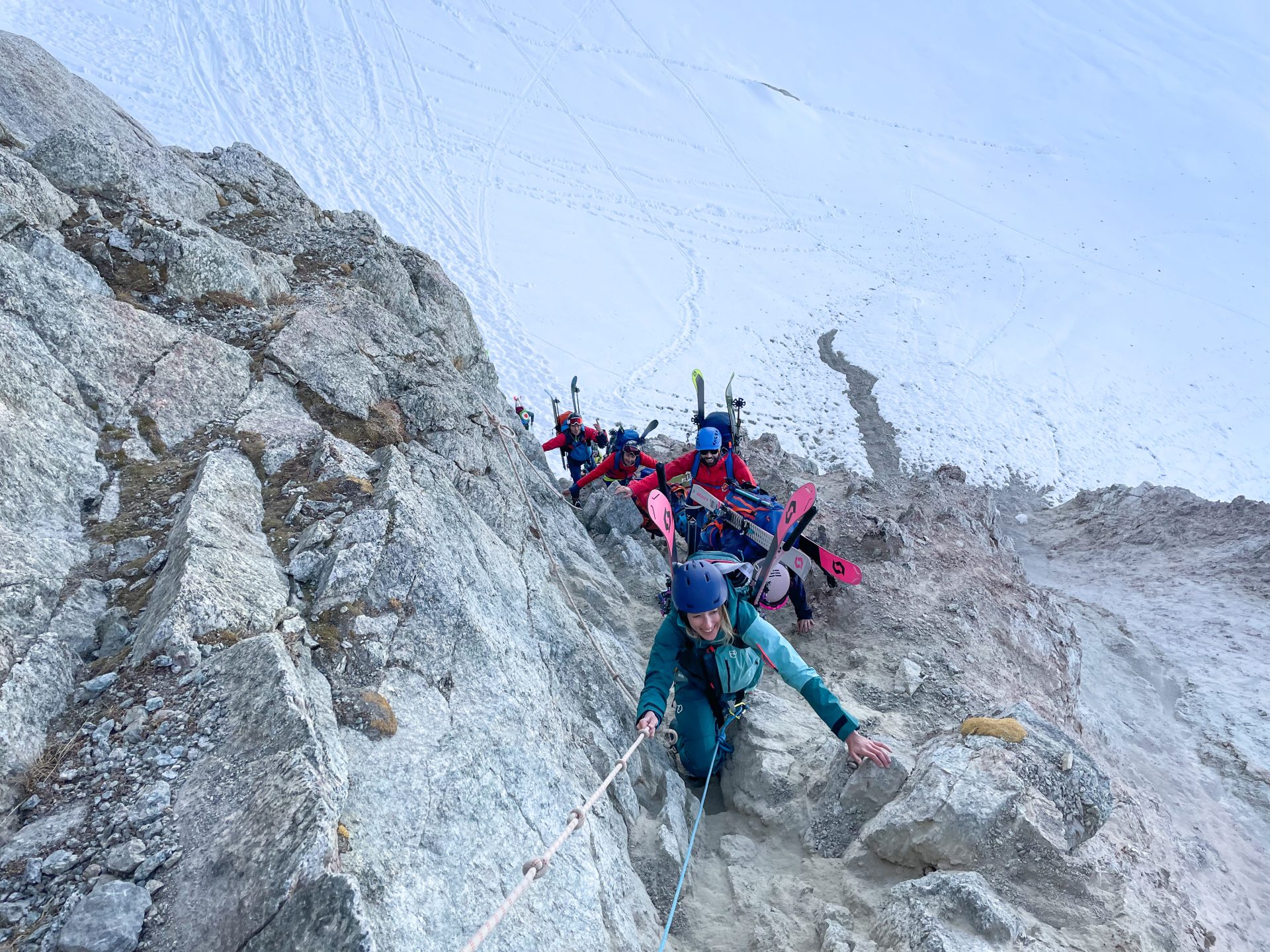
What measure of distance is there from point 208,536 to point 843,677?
7.00 m

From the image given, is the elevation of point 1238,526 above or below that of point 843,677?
above

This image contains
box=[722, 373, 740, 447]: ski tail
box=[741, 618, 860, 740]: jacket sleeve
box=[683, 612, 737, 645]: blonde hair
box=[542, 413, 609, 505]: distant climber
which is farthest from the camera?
box=[542, 413, 609, 505]: distant climber

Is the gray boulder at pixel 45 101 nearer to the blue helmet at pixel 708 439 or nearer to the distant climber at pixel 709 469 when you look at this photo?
the distant climber at pixel 709 469

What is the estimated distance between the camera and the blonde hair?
229 inches

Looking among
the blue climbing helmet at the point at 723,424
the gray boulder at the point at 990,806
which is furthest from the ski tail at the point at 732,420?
the gray boulder at the point at 990,806

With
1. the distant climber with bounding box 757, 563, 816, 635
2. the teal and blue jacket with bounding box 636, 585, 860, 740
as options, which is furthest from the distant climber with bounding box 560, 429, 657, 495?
the teal and blue jacket with bounding box 636, 585, 860, 740

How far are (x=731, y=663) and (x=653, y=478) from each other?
502cm

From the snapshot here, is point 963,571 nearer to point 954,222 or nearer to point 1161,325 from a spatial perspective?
point 1161,325

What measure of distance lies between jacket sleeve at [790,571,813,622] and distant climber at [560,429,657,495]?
139 inches

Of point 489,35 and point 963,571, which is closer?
point 963,571

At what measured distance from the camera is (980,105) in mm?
66000

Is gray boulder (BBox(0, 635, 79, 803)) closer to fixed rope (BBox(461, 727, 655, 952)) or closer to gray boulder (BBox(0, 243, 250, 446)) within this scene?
gray boulder (BBox(0, 243, 250, 446))

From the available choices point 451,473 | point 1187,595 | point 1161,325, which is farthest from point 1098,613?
point 1161,325

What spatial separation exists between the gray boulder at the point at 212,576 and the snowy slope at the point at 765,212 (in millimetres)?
18321
